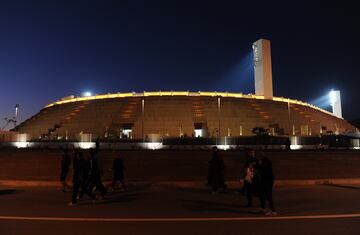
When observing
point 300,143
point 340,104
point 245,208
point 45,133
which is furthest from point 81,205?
point 340,104

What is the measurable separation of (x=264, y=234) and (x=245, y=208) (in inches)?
146

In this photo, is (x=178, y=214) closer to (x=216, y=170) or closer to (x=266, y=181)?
(x=266, y=181)

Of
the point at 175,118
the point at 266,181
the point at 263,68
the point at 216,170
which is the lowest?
the point at 266,181

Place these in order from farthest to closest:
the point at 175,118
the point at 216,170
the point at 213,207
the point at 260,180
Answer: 1. the point at 175,118
2. the point at 216,170
3. the point at 213,207
4. the point at 260,180

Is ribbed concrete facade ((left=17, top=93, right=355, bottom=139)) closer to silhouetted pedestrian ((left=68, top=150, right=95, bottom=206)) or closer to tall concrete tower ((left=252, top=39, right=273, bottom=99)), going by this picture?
tall concrete tower ((left=252, top=39, right=273, bottom=99))

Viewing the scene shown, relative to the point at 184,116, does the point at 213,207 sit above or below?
below

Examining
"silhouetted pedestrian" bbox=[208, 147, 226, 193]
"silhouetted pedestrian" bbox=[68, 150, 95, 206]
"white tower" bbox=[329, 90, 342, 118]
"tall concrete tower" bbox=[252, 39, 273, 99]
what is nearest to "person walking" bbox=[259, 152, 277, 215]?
"silhouetted pedestrian" bbox=[208, 147, 226, 193]

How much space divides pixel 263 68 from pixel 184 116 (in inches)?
804

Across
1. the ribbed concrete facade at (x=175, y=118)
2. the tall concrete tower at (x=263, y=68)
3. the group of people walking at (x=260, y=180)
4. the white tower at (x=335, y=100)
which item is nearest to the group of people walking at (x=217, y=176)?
the group of people walking at (x=260, y=180)

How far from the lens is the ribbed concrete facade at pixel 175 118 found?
179 ft

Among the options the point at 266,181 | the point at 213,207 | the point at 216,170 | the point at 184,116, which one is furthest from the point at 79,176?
the point at 184,116

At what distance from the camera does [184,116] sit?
56625mm

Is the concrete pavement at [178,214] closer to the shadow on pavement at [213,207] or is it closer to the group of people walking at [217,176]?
the shadow on pavement at [213,207]

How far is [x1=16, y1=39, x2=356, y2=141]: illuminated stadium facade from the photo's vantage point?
→ 5459cm
